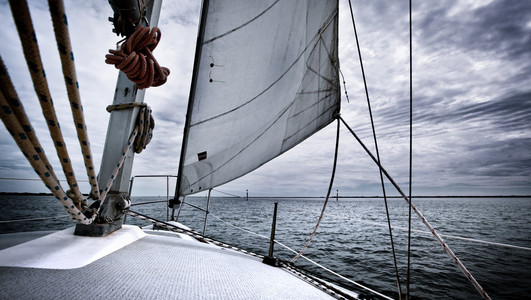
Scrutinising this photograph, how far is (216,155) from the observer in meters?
2.54

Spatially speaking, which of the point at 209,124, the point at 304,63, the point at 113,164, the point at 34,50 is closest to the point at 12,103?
the point at 34,50

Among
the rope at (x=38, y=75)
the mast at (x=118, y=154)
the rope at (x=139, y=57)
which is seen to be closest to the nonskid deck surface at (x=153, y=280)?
the mast at (x=118, y=154)

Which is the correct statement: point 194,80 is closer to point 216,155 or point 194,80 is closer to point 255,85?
point 255,85

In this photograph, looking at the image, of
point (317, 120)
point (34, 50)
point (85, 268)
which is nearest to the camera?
point (34, 50)

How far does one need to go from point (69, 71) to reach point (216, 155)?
1.81m

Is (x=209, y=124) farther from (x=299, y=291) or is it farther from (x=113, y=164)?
(x=299, y=291)

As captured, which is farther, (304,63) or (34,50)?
(304,63)

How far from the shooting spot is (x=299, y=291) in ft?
4.49

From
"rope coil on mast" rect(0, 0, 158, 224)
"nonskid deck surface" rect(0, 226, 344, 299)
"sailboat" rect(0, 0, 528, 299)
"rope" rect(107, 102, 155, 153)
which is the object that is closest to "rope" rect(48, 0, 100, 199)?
"rope coil on mast" rect(0, 0, 158, 224)

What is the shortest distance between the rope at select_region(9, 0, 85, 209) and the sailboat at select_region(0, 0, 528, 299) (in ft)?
1.38

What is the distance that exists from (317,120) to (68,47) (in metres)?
2.45

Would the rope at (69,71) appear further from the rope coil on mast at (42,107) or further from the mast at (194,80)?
the mast at (194,80)

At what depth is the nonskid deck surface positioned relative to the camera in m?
0.84

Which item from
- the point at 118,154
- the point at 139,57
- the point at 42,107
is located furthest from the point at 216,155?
the point at 42,107
